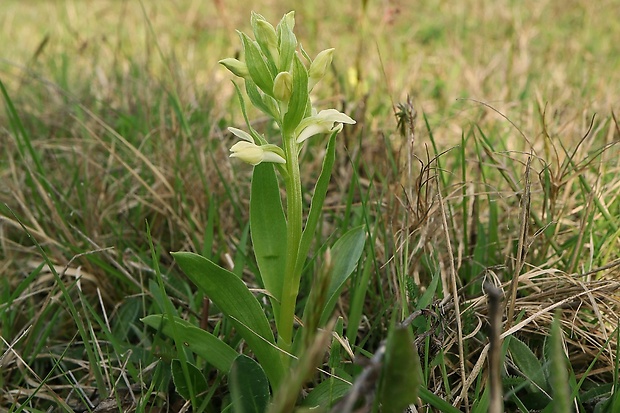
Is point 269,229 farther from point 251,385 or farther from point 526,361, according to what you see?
point 526,361

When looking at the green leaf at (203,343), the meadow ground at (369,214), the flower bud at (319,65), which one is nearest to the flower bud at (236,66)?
the flower bud at (319,65)

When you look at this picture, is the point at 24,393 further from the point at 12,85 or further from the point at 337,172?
the point at 12,85

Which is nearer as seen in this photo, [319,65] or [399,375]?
[399,375]

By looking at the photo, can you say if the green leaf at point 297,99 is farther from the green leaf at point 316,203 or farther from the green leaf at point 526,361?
the green leaf at point 526,361

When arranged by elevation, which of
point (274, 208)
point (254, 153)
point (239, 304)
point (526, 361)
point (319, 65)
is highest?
point (319, 65)

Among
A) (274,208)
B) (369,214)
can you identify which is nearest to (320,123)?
(274,208)

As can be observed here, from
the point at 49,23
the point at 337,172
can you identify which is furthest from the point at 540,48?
the point at 49,23

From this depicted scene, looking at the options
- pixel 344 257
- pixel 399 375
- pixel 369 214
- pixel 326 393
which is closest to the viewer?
pixel 399 375
